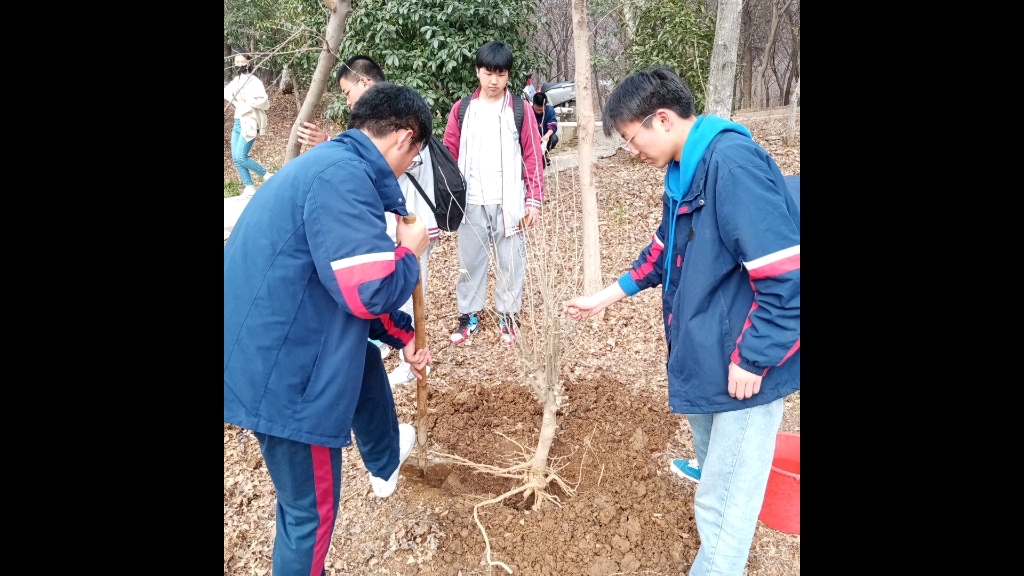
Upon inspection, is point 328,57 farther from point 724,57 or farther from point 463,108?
point 724,57

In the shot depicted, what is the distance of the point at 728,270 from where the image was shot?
5.66 feet

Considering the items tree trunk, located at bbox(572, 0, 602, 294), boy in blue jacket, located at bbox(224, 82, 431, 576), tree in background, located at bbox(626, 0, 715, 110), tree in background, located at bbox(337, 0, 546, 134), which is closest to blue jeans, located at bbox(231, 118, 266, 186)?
tree in background, located at bbox(337, 0, 546, 134)

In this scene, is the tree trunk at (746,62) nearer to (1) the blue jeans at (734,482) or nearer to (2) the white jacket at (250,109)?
(2) the white jacket at (250,109)

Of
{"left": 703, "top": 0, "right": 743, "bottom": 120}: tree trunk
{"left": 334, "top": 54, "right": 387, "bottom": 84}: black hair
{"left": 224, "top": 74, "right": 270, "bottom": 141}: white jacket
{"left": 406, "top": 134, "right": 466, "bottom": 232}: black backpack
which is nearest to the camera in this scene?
{"left": 334, "top": 54, "right": 387, "bottom": 84}: black hair

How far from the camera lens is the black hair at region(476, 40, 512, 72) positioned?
368cm

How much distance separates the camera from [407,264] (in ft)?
6.18

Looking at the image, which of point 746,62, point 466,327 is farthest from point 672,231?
point 746,62

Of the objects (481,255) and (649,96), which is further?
(481,255)

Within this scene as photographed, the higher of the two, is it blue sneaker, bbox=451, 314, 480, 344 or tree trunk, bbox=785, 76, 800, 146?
tree trunk, bbox=785, 76, 800, 146

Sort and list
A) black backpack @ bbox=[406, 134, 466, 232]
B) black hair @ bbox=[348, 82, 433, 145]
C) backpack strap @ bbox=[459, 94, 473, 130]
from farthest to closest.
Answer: backpack strap @ bbox=[459, 94, 473, 130]
black backpack @ bbox=[406, 134, 466, 232]
black hair @ bbox=[348, 82, 433, 145]

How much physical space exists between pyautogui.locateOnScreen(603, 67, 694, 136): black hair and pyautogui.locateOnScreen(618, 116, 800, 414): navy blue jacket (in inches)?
3.8

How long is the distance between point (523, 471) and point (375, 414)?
0.80m

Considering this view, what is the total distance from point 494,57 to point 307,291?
239cm

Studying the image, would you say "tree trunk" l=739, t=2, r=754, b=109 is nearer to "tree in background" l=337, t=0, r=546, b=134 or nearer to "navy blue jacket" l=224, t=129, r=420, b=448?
"tree in background" l=337, t=0, r=546, b=134
